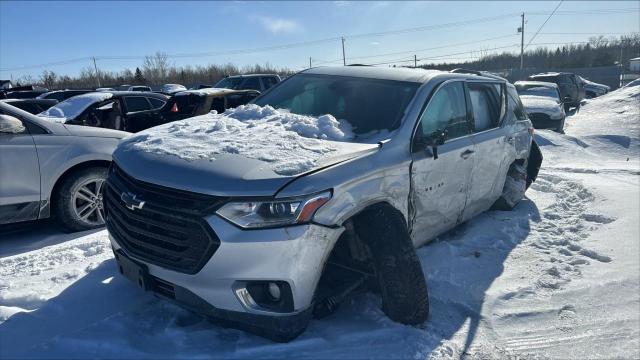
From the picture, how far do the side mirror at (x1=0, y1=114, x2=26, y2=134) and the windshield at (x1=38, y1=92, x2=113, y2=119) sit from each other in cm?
424

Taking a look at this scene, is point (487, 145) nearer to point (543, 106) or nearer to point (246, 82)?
point (543, 106)

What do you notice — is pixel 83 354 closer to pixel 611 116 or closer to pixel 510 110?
pixel 510 110

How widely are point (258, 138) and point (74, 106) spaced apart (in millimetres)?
7137

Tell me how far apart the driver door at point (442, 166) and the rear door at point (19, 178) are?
3.70m

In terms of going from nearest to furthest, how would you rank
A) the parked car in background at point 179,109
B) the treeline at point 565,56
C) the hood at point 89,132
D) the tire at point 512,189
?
the hood at point 89,132
the tire at point 512,189
the parked car in background at point 179,109
the treeline at point 565,56

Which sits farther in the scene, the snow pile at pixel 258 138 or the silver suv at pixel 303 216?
the snow pile at pixel 258 138

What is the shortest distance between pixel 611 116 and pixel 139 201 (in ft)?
56.7

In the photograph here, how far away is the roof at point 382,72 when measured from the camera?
4.20 meters

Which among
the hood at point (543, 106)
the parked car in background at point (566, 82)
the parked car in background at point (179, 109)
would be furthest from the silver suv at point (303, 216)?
the parked car in background at point (566, 82)

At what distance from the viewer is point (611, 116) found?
1592 centimetres

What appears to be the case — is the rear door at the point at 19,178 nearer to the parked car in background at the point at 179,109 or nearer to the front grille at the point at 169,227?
the front grille at the point at 169,227

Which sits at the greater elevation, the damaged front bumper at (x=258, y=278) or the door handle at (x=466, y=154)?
the door handle at (x=466, y=154)

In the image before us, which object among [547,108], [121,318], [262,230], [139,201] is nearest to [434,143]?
[262,230]

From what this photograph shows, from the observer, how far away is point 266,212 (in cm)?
260
